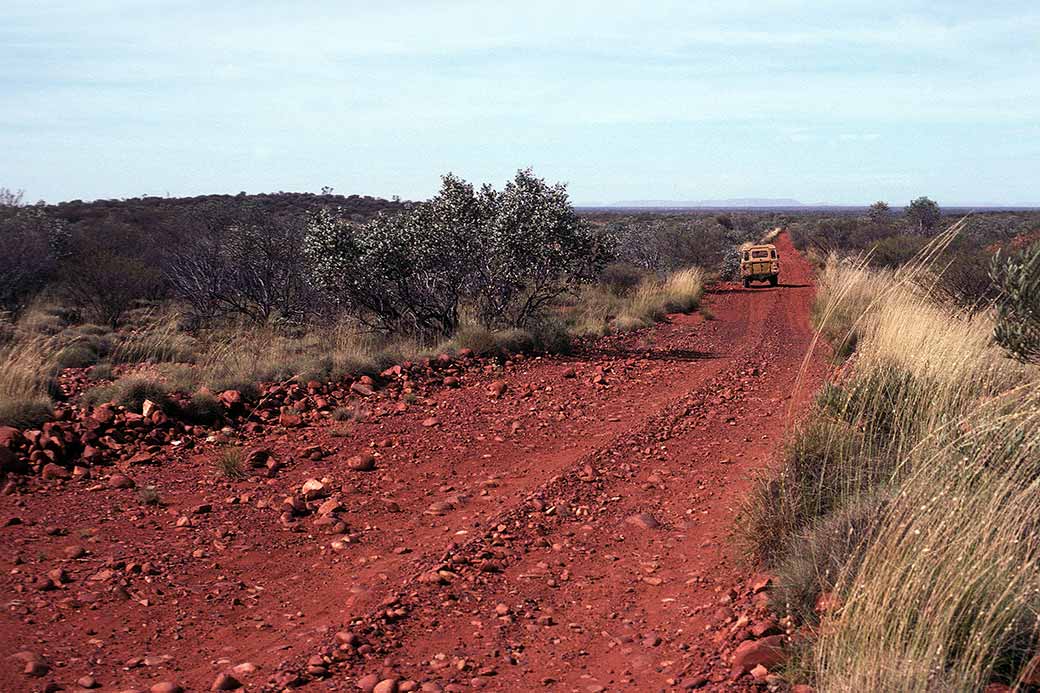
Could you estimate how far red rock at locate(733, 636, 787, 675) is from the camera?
12.8 ft

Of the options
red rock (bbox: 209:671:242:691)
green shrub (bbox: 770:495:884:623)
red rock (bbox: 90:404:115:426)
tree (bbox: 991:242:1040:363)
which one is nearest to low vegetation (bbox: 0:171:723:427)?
red rock (bbox: 90:404:115:426)

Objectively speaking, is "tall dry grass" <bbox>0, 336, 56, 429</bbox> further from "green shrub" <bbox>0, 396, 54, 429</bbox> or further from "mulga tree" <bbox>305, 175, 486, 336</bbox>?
"mulga tree" <bbox>305, 175, 486, 336</bbox>

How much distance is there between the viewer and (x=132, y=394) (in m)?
8.73

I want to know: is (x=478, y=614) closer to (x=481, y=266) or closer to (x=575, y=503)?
(x=575, y=503)

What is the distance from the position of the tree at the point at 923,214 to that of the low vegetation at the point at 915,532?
47.8 m

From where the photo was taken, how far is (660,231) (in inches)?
1491

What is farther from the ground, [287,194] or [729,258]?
[287,194]

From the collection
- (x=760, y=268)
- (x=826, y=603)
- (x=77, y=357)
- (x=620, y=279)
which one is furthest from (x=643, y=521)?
(x=760, y=268)

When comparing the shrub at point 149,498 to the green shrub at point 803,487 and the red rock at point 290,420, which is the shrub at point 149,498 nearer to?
the red rock at point 290,420

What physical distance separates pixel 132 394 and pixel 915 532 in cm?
740

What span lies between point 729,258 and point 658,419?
2674cm

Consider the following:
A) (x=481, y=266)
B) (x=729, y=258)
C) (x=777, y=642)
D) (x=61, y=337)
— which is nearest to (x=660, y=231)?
(x=729, y=258)

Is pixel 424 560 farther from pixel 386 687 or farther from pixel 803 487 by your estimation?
pixel 803 487

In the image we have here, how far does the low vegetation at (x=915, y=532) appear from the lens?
3381 mm
